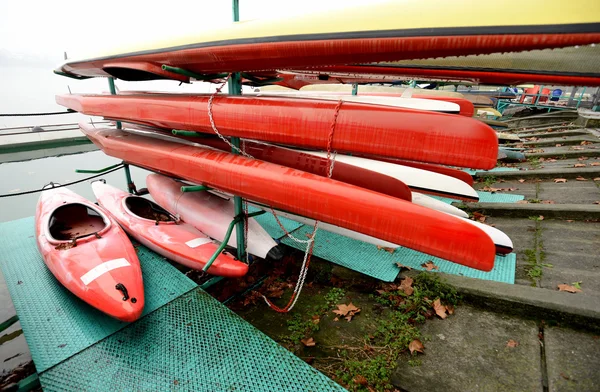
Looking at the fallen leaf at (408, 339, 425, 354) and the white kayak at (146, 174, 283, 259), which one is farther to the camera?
the white kayak at (146, 174, 283, 259)

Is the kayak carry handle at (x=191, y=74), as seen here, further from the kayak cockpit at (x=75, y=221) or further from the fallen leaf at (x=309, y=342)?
the fallen leaf at (x=309, y=342)

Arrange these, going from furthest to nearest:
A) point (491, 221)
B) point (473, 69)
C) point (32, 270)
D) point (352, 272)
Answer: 1. point (491, 221)
2. point (352, 272)
3. point (32, 270)
4. point (473, 69)

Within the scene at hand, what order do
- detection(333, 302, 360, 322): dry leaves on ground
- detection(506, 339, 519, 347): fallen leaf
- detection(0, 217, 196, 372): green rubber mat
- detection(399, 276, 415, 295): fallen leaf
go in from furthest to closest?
detection(399, 276, 415, 295): fallen leaf
detection(333, 302, 360, 322): dry leaves on ground
detection(506, 339, 519, 347): fallen leaf
detection(0, 217, 196, 372): green rubber mat

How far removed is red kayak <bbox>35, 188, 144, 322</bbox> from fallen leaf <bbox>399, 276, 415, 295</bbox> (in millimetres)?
2580

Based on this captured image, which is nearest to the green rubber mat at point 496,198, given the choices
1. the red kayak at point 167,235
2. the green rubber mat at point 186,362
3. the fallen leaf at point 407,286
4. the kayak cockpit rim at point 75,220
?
the fallen leaf at point 407,286

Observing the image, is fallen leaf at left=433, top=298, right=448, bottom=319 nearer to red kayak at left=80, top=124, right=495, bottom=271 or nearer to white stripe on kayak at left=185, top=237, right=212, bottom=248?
red kayak at left=80, top=124, right=495, bottom=271

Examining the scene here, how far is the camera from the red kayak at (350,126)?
1.65 m

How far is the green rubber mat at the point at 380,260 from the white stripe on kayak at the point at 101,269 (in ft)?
6.41

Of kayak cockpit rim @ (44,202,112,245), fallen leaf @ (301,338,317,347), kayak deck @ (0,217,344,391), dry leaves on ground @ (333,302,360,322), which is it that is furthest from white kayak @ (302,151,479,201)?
kayak cockpit rim @ (44,202,112,245)

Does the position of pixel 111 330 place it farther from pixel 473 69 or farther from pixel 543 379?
pixel 473 69

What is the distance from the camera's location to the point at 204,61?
7.93 feet

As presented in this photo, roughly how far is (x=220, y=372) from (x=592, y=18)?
114 inches

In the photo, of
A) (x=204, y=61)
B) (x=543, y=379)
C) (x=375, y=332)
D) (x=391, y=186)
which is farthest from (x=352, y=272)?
(x=204, y=61)

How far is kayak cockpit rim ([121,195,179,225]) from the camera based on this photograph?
4.16 m
